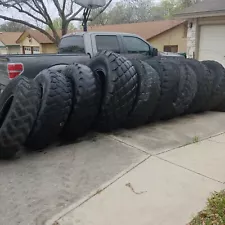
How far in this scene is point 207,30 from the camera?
41.6 ft

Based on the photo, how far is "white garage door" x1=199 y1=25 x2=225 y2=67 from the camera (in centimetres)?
1213

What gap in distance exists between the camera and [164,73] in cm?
550

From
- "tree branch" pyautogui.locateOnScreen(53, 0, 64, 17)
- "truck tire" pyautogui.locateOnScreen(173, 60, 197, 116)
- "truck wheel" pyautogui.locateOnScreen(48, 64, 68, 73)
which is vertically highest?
"tree branch" pyautogui.locateOnScreen(53, 0, 64, 17)

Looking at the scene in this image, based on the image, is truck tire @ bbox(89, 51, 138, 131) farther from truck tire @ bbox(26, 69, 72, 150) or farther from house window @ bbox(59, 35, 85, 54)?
house window @ bbox(59, 35, 85, 54)

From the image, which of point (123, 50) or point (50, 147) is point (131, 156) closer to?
point (50, 147)

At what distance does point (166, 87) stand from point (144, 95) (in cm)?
64

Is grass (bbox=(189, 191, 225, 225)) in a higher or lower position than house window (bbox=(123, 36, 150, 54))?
lower

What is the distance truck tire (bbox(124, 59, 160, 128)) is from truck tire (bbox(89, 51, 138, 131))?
0.12m

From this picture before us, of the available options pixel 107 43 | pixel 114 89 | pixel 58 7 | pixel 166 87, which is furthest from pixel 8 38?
pixel 114 89

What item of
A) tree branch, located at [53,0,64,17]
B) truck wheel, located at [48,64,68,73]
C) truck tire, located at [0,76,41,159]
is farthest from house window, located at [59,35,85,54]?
tree branch, located at [53,0,64,17]

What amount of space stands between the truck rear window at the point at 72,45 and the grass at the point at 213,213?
5.92m

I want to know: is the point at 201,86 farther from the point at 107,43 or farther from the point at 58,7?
the point at 58,7

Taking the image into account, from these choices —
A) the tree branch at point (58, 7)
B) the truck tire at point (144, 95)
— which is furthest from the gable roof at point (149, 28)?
the truck tire at point (144, 95)

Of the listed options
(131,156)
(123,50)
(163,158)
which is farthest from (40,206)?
(123,50)
